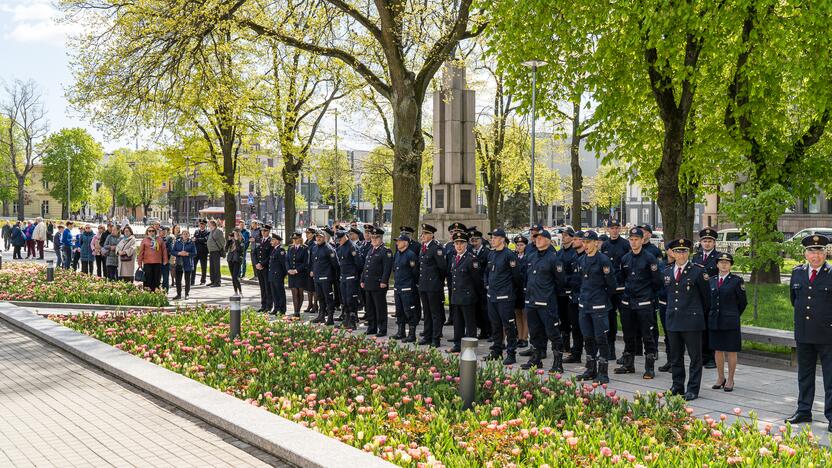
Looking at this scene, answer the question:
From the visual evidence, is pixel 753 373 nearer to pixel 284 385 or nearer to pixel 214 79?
pixel 284 385

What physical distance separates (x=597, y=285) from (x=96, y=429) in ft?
20.2

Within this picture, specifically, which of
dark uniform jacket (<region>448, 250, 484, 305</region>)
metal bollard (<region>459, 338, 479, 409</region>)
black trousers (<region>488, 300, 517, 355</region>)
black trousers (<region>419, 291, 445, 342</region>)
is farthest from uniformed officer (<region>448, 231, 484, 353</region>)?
metal bollard (<region>459, 338, 479, 409</region>)

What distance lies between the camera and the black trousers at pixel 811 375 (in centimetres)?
789

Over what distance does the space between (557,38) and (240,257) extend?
990cm

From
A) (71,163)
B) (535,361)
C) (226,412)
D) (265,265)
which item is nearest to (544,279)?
(535,361)

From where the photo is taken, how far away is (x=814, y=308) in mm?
8070

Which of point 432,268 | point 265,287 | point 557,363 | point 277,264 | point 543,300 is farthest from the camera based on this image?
point 265,287

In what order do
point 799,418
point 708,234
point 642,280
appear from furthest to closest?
1. point 708,234
2. point 642,280
3. point 799,418

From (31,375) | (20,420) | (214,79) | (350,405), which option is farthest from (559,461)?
(214,79)

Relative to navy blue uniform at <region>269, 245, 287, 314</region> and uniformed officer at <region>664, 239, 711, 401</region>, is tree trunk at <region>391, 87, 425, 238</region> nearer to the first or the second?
navy blue uniform at <region>269, 245, 287, 314</region>

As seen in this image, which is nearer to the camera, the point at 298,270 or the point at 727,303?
the point at 727,303

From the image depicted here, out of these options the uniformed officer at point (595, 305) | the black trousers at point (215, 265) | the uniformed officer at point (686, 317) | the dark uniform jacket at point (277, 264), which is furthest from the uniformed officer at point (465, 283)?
the black trousers at point (215, 265)

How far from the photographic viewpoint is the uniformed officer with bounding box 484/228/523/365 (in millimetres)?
11430

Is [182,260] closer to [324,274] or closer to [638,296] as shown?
[324,274]
